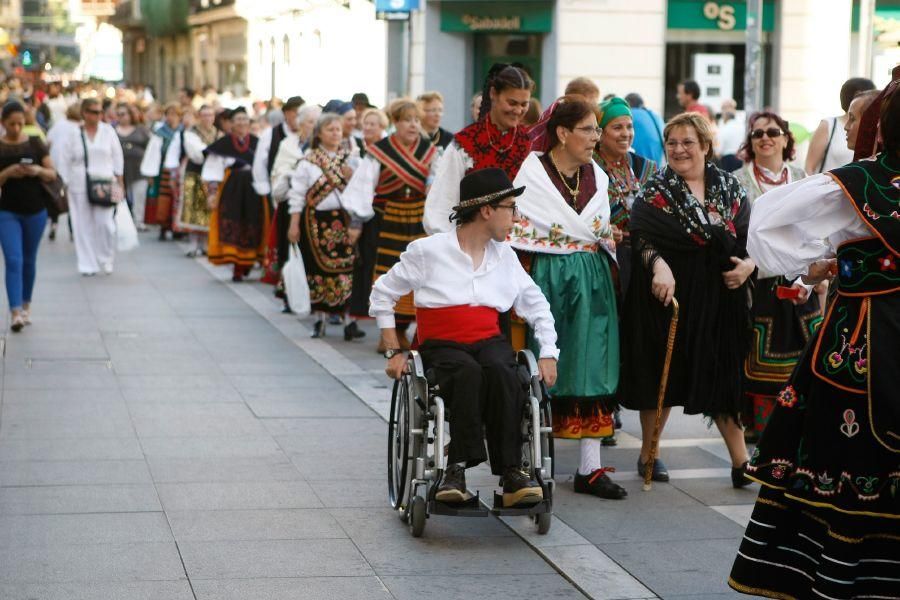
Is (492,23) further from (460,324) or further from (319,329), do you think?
(460,324)

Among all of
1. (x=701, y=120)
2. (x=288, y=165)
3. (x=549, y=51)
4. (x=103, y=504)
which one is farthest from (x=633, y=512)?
(x=549, y=51)

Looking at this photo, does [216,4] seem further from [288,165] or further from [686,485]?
[686,485]

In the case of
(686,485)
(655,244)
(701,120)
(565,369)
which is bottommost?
(686,485)

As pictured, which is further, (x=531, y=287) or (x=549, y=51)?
(x=549, y=51)

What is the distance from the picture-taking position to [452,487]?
6434mm

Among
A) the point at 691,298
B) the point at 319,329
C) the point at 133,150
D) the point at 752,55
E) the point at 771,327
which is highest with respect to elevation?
the point at 752,55

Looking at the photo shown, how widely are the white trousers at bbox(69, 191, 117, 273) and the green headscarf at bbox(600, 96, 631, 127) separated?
1035 centimetres

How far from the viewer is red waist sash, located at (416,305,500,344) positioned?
264 inches

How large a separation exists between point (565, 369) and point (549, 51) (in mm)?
17960

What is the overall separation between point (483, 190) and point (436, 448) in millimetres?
1150

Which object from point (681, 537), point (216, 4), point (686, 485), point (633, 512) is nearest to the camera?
point (681, 537)

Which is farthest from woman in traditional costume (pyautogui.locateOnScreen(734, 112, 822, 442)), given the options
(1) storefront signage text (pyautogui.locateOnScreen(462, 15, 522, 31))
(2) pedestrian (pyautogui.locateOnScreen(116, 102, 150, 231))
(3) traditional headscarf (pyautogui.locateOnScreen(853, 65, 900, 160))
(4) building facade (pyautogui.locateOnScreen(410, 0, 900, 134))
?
(1) storefront signage text (pyautogui.locateOnScreen(462, 15, 522, 31))

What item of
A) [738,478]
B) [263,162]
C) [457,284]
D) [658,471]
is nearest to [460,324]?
[457,284]

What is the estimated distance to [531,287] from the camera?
271 inches
